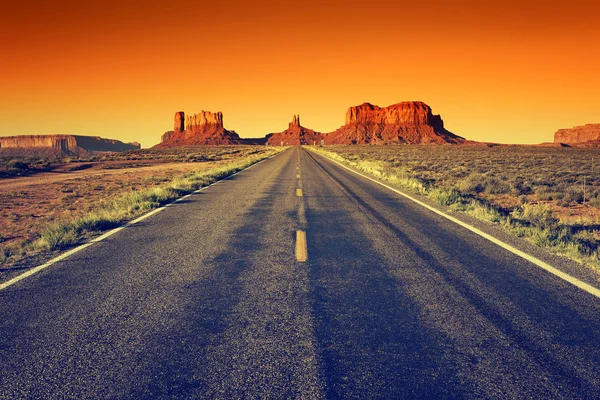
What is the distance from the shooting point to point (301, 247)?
6.31 meters

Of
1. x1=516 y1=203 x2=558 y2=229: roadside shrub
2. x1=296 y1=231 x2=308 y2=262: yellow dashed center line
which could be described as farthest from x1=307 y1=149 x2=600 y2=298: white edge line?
x1=296 y1=231 x2=308 y2=262: yellow dashed center line

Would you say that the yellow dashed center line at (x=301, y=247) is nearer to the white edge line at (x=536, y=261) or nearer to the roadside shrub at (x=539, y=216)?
the white edge line at (x=536, y=261)

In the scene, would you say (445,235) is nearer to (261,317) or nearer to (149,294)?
(261,317)

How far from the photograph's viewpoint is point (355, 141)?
642 ft

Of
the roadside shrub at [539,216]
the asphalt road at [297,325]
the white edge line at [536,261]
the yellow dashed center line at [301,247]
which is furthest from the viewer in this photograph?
the roadside shrub at [539,216]

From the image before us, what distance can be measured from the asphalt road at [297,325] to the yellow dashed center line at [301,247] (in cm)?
12

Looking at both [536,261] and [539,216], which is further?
[539,216]

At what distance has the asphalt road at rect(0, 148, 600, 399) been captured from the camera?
2.67 meters

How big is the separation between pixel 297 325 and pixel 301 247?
2809 millimetres

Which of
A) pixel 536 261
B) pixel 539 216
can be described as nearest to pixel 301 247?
pixel 536 261

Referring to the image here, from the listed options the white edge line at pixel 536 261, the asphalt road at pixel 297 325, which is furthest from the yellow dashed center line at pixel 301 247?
the white edge line at pixel 536 261

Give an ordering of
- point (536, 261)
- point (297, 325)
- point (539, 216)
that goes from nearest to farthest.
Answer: point (297, 325) → point (536, 261) → point (539, 216)

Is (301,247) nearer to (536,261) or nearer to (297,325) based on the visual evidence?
(297,325)

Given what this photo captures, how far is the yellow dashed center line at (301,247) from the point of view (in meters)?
5.68
